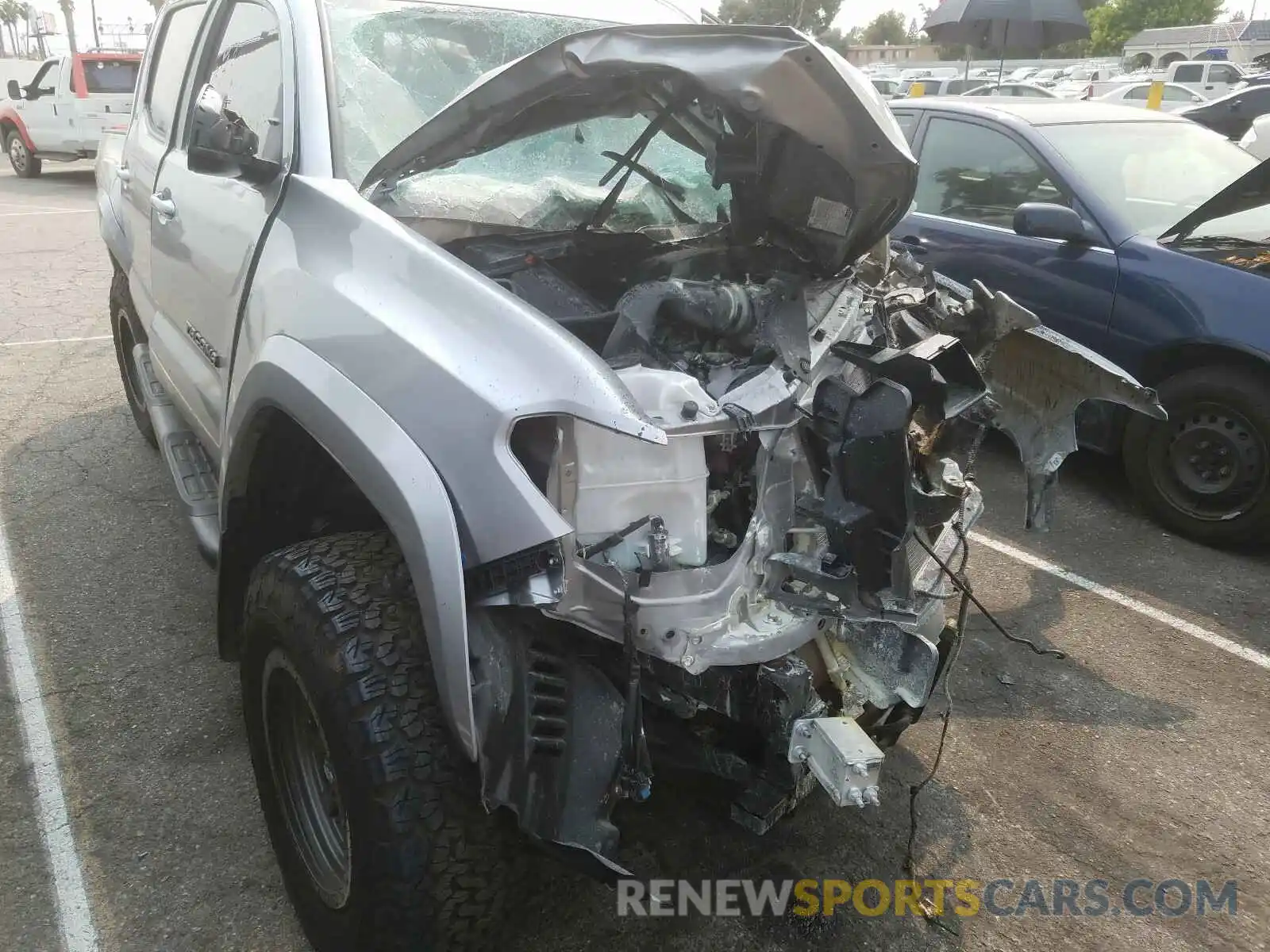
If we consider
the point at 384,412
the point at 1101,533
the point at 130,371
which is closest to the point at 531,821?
the point at 384,412

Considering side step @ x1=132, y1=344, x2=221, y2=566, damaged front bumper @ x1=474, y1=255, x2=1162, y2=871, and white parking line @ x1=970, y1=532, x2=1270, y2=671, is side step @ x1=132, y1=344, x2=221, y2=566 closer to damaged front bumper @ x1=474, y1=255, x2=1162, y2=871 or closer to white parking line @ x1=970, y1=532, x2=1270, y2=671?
damaged front bumper @ x1=474, y1=255, x2=1162, y2=871

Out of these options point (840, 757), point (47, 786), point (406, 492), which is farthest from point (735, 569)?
point (47, 786)

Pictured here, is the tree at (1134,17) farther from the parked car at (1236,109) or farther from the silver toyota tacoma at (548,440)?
the silver toyota tacoma at (548,440)

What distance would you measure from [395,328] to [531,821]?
1022mm

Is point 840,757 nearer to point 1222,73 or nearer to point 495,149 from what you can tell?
point 495,149

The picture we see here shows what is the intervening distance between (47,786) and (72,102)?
1551 centimetres

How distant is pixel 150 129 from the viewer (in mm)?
4094

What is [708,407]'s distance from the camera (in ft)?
6.67

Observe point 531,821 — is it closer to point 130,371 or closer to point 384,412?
point 384,412

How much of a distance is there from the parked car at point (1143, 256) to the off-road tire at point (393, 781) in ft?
12.2

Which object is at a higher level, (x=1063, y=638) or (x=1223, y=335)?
(x=1223, y=335)

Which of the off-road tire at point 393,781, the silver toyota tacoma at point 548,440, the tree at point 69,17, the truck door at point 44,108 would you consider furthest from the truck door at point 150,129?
the tree at point 69,17

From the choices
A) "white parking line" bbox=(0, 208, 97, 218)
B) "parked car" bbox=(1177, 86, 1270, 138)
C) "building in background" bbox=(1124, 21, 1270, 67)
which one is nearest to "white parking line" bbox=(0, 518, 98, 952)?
"white parking line" bbox=(0, 208, 97, 218)

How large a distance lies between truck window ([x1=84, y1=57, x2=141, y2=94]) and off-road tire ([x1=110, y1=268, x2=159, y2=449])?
12.3 m
